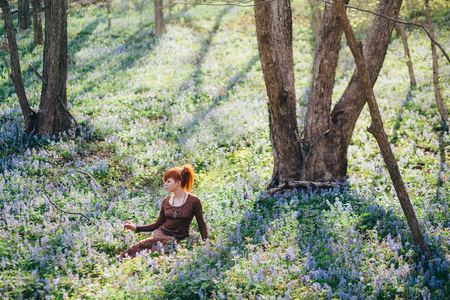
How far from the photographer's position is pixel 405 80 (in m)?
15.4

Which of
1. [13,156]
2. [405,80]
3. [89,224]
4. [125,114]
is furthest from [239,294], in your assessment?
[405,80]

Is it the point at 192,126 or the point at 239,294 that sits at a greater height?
the point at 192,126

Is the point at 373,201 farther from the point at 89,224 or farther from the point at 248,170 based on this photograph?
the point at 89,224

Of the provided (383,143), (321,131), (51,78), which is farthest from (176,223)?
(51,78)

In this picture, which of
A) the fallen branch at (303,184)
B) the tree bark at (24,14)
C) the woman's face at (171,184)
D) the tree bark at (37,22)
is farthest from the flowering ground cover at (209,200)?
the tree bark at (24,14)

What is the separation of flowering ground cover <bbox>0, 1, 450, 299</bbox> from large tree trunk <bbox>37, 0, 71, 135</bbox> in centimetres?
59

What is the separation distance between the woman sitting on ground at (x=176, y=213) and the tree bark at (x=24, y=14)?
21.0 meters

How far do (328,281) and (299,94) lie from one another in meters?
11.5

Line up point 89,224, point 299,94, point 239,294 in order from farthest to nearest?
point 299,94
point 89,224
point 239,294

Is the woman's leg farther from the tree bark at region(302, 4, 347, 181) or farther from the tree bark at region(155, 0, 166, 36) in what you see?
the tree bark at region(155, 0, 166, 36)

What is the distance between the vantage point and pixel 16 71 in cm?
1030

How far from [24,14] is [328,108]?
21.7m

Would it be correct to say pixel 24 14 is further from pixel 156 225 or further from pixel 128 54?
pixel 156 225

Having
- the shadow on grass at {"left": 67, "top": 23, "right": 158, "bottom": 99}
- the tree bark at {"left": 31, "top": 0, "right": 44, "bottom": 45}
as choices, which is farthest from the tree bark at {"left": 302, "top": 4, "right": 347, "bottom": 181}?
the tree bark at {"left": 31, "top": 0, "right": 44, "bottom": 45}
